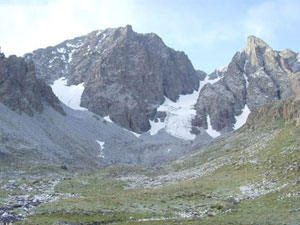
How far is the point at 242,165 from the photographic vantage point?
70688 millimetres

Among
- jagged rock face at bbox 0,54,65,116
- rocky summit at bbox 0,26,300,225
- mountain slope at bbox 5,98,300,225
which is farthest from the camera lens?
jagged rock face at bbox 0,54,65,116

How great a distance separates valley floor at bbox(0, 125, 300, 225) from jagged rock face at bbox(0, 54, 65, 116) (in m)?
79.8

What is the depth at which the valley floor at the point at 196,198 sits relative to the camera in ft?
112

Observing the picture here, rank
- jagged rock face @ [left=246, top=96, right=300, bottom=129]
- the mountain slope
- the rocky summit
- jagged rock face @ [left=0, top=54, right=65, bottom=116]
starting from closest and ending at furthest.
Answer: the mountain slope < the rocky summit < jagged rock face @ [left=246, top=96, right=300, bottom=129] < jagged rock face @ [left=0, top=54, right=65, bottom=116]

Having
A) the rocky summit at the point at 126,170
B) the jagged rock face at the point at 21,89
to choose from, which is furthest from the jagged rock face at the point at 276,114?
the jagged rock face at the point at 21,89

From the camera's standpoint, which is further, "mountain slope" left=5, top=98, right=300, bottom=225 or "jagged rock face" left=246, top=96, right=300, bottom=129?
"jagged rock face" left=246, top=96, right=300, bottom=129

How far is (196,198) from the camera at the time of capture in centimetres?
4897

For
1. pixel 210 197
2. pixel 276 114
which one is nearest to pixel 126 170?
pixel 276 114

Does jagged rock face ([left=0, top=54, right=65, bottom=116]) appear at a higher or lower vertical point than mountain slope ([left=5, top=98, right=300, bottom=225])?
higher

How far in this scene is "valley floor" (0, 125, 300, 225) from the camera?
3422 cm

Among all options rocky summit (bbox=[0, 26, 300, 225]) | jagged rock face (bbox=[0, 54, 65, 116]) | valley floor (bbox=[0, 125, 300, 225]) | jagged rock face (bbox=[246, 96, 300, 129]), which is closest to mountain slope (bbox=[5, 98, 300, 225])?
valley floor (bbox=[0, 125, 300, 225])

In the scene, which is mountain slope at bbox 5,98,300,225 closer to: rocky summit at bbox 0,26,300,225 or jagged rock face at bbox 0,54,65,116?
rocky summit at bbox 0,26,300,225

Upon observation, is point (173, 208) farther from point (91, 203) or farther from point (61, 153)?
point (61, 153)

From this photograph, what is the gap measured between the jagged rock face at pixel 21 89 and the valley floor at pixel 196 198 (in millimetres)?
79835
